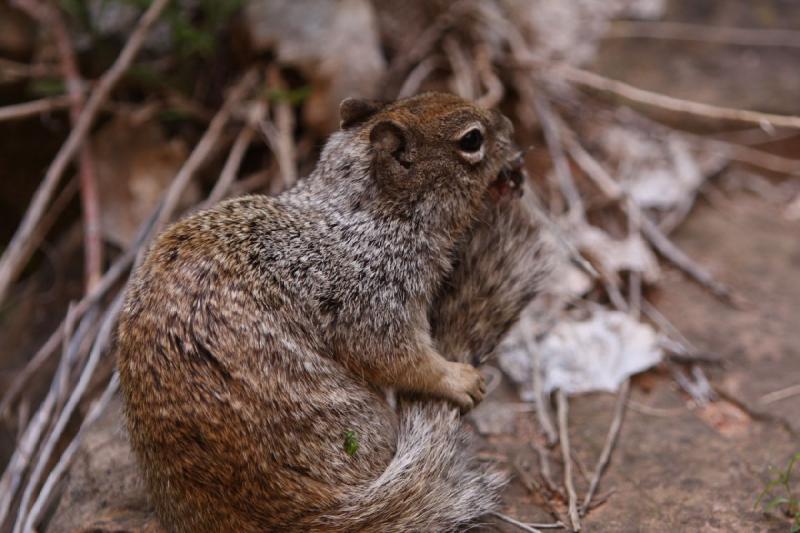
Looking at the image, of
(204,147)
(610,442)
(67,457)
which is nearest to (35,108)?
(204,147)

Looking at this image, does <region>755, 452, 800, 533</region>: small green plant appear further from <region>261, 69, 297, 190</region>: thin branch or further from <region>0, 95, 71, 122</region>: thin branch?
<region>0, 95, 71, 122</region>: thin branch

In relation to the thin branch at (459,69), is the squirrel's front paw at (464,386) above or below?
below

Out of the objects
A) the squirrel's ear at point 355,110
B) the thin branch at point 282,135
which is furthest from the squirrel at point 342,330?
the thin branch at point 282,135

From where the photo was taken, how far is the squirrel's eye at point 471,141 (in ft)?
8.40

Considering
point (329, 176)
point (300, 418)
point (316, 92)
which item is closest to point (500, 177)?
point (329, 176)

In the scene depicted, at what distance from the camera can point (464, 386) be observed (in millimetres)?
2381

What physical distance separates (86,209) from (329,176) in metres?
1.77

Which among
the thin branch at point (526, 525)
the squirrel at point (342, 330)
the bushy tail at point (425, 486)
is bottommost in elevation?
the thin branch at point (526, 525)

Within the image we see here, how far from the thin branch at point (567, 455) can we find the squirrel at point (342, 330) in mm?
269

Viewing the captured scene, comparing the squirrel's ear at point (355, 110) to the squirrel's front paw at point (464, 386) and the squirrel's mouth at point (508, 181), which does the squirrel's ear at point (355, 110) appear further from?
the squirrel's front paw at point (464, 386)

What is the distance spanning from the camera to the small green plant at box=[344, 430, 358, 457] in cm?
216

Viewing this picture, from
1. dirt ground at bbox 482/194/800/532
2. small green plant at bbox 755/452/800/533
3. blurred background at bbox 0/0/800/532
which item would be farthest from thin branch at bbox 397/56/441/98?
small green plant at bbox 755/452/800/533

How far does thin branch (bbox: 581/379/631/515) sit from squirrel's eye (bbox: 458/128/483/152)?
1.18 meters

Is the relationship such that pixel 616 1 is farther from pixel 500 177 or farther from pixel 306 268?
pixel 306 268
